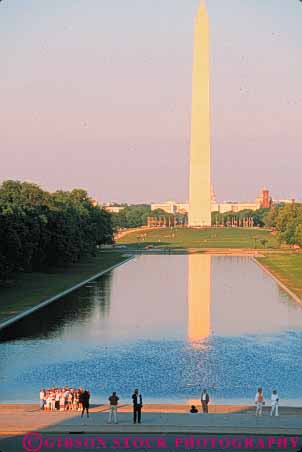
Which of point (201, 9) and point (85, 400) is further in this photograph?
point (201, 9)

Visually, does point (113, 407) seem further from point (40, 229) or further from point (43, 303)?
point (40, 229)

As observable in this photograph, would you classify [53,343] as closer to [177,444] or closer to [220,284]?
[177,444]

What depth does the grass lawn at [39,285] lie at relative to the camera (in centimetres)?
3545

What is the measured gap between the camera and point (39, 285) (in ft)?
147

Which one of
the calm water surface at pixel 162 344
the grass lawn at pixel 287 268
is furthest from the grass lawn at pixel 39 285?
the grass lawn at pixel 287 268

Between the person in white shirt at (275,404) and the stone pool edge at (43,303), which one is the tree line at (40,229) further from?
the person in white shirt at (275,404)

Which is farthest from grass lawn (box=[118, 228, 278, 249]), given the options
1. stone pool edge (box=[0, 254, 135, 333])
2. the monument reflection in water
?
stone pool edge (box=[0, 254, 135, 333])

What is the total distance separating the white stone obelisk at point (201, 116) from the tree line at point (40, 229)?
892 inches

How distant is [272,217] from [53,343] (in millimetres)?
94832

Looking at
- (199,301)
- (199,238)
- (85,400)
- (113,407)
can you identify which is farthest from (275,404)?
(199,238)

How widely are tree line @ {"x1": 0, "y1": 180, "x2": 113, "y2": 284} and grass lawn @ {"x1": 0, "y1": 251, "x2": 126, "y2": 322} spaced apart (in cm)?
91

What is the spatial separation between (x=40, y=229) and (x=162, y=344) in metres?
27.5

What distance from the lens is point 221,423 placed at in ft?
50.7

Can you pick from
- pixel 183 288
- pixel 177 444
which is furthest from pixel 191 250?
pixel 177 444
